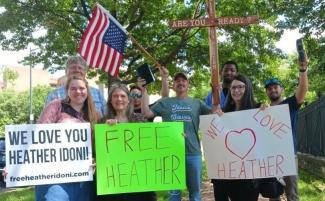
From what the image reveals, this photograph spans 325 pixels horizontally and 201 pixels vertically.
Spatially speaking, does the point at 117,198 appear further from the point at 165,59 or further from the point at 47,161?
the point at 165,59

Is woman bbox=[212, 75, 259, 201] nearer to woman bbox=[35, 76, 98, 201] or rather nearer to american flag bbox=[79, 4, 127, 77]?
woman bbox=[35, 76, 98, 201]

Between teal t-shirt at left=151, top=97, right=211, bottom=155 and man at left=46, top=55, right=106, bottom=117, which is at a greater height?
man at left=46, top=55, right=106, bottom=117

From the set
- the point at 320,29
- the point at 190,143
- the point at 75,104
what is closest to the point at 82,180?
the point at 75,104

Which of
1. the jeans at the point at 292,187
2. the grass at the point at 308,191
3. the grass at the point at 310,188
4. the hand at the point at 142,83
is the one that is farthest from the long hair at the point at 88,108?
the grass at the point at 310,188

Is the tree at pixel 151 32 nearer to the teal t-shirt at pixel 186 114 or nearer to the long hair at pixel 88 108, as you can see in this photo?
the teal t-shirt at pixel 186 114

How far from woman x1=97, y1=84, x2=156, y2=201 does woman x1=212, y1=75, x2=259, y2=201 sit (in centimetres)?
79

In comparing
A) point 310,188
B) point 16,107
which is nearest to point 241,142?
point 310,188

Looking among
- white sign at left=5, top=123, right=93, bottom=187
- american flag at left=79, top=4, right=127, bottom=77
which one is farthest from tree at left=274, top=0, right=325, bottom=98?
white sign at left=5, top=123, right=93, bottom=187

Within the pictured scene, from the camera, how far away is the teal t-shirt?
551 cm

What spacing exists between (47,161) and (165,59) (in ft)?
35.7

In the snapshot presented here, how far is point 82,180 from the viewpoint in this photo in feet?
14.4

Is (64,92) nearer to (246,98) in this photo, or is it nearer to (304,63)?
Answer: (246,98)

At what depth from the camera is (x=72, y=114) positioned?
4.52 m

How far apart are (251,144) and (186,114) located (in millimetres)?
879
